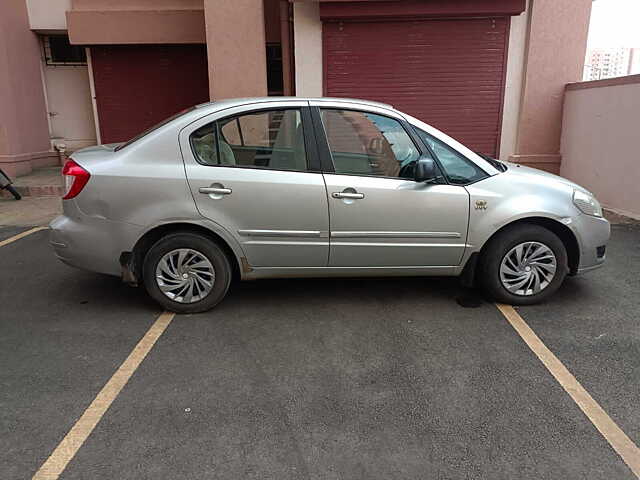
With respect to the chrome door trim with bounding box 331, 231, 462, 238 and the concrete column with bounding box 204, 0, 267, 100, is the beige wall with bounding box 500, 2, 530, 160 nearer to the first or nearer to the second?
the concrete column with bounding box 204, 0, 267, 100

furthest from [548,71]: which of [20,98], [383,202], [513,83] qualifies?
[20,98]

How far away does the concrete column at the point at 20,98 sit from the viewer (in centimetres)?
1014

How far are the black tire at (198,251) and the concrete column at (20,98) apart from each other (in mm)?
8185

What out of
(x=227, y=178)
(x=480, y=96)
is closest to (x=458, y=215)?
(x=227, y=178)

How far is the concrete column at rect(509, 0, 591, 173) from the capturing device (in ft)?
28.8

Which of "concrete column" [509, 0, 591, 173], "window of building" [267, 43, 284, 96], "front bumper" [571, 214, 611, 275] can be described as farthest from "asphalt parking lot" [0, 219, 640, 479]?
"window of building" [267, 43, 284, 96]

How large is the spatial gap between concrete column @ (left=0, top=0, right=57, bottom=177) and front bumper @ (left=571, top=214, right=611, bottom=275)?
10.6 m

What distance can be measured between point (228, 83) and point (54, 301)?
19.1ft

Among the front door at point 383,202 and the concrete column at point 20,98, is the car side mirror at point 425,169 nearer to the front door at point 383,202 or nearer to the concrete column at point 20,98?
the front door at point 383,202

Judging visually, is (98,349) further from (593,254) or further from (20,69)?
(20,69)

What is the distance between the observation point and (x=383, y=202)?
13.1ft

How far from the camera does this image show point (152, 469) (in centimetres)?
239

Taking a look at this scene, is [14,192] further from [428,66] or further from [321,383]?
[321,383]

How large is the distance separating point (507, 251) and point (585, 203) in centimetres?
84
